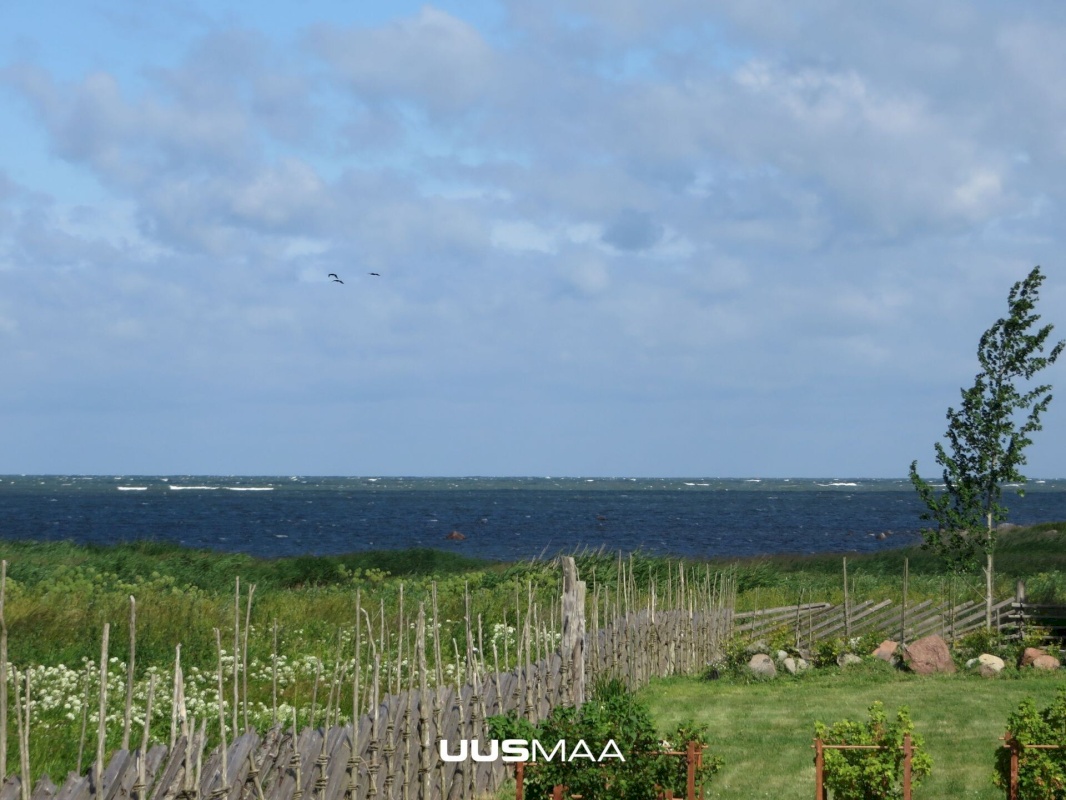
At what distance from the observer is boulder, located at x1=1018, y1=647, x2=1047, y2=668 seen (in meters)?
19.2

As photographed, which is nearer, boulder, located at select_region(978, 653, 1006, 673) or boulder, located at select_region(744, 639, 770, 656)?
boulder, located at select_region(978, 653, 1006, 673)

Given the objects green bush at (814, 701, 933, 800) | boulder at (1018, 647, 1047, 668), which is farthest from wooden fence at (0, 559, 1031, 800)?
green bush at (814, 701, 933, 800)

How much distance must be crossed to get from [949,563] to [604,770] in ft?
46.4

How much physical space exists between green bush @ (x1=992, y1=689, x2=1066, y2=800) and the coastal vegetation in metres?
4.84

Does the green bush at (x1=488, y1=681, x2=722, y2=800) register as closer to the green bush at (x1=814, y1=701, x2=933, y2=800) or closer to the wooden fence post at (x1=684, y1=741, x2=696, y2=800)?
the wooden fence post at (x1=684, y1=741, x2=696, y2=800)

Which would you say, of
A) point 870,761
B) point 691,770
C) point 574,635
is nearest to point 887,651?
point 574,635

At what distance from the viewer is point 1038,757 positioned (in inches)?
366

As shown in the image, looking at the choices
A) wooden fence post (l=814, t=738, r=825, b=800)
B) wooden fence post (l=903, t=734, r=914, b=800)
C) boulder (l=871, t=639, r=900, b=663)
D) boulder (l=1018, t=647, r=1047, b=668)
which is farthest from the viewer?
boulder (l=871, t=639, r=900, b=663)

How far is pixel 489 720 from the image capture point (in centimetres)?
921

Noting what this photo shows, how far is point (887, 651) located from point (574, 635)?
835cm

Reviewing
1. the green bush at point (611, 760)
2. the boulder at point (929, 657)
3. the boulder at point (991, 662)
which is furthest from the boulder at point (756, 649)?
the green bush at point (611, 760)

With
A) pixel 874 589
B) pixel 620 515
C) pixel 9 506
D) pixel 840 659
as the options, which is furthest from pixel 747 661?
pixel 9 506

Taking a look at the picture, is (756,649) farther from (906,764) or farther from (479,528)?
(479,528)

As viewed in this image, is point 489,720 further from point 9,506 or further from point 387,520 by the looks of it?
point 9,506
